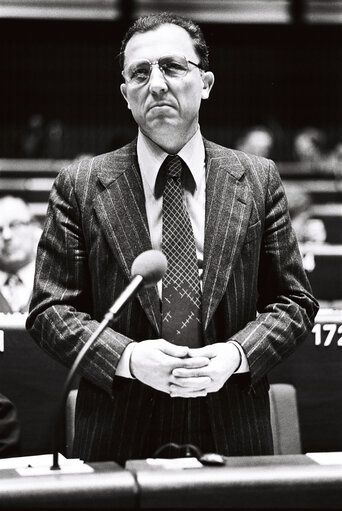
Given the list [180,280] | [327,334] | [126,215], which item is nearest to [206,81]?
[126,215]

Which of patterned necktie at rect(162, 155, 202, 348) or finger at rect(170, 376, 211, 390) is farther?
patterned necktie at rect(162, 155, 202, 348)

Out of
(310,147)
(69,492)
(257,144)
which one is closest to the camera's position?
(69,492)

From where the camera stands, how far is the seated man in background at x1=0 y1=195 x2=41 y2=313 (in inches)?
176

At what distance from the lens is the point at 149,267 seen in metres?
1.62

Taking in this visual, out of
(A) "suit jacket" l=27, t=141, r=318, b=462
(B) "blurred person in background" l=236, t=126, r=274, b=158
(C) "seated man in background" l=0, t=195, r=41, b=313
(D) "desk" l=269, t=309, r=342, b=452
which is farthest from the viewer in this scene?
(B) "blurred person in background" l=236, t=126, r=274, b=158

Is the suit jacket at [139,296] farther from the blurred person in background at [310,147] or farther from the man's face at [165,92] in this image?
the blurred person in background at [310,147]

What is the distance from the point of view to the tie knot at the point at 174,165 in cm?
195

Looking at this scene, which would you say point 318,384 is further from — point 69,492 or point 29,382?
point 69,492

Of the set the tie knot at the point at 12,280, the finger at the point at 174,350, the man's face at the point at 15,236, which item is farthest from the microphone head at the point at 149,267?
the man's face at the point at 15,236

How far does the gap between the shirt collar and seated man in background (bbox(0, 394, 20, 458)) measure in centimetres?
67

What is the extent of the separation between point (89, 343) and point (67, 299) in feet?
1.22

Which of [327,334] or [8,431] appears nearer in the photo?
[8,431]

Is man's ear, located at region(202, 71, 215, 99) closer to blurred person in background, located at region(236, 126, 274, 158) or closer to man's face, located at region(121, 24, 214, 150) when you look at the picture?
man's face, located at region(121, 24, 214, 150)

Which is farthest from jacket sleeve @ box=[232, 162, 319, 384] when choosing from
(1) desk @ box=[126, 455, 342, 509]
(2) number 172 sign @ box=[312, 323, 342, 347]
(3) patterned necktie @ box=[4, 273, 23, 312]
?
(3) patterned necktie @ box=[4, 273, 23, 312]
